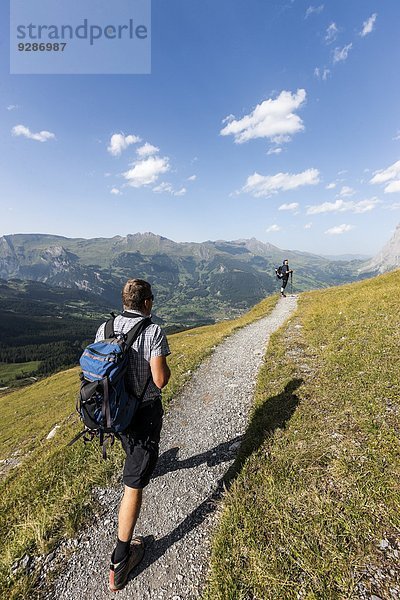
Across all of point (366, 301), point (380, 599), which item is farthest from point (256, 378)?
point (366, 301)

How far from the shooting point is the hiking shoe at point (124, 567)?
4246 millimetres

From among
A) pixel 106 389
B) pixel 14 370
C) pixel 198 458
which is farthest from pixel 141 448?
pixel 14 370

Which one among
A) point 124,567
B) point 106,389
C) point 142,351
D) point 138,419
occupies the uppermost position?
point 142,351

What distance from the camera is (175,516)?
5.48 meters

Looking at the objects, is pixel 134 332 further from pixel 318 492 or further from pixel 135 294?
pixel 318 492

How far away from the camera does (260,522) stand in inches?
187

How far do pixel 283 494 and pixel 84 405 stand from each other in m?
4.24

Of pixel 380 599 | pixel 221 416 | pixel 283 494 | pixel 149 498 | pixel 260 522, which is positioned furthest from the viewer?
pixel 221 416

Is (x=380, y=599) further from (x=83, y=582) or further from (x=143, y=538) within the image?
(x=83, y=582)

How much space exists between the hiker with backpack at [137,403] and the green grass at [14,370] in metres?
173

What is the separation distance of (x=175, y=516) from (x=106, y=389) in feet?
11.5

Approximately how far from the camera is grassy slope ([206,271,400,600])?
12.4 feet

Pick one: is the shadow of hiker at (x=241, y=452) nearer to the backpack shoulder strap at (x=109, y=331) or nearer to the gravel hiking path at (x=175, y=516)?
the gravel hiking path at (x=175, y=516)

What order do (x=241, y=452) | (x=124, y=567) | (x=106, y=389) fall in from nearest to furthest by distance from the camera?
(x=106, y=389)
(x=124, y=567)
(x=241, y=452)
